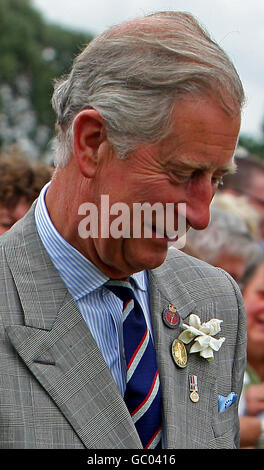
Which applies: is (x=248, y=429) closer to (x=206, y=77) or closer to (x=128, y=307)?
(x=128, y=307)

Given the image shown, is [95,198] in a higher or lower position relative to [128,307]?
higher

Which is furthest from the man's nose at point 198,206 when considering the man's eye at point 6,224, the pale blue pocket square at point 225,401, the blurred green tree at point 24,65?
the blurred green tree at point 24,65

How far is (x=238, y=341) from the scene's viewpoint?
2953 mm

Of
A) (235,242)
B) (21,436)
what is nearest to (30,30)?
(235,242)

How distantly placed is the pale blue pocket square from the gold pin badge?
189 mm

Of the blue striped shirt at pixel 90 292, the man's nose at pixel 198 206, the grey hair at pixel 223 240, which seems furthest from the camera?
the grey hair at pixel 223 240

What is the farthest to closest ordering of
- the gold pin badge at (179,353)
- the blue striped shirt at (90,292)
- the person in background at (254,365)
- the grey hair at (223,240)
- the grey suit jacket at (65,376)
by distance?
1. the grey hair at (223,240)
2. the person in background at (254,365)
3. the gold pin badge at (179,353)
4. the blue striped shirt at (90,292)
5. the grey suit jacket at (65,376)

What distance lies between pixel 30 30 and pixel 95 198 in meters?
45.0

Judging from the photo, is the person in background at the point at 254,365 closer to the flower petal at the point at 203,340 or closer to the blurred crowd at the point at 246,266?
the blurred crowd at the point at 246,266

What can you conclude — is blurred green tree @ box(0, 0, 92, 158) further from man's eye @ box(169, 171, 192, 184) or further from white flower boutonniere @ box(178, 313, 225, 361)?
man's eye @ box(169, 171, 192, 184)

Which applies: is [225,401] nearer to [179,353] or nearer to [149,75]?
[179,353]

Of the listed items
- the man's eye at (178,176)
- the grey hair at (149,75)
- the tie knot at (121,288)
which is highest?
the grey hair at (149,75)

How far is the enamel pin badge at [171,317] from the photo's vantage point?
276cm

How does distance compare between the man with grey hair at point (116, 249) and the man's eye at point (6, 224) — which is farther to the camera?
the man's eye at point (6, 224)
